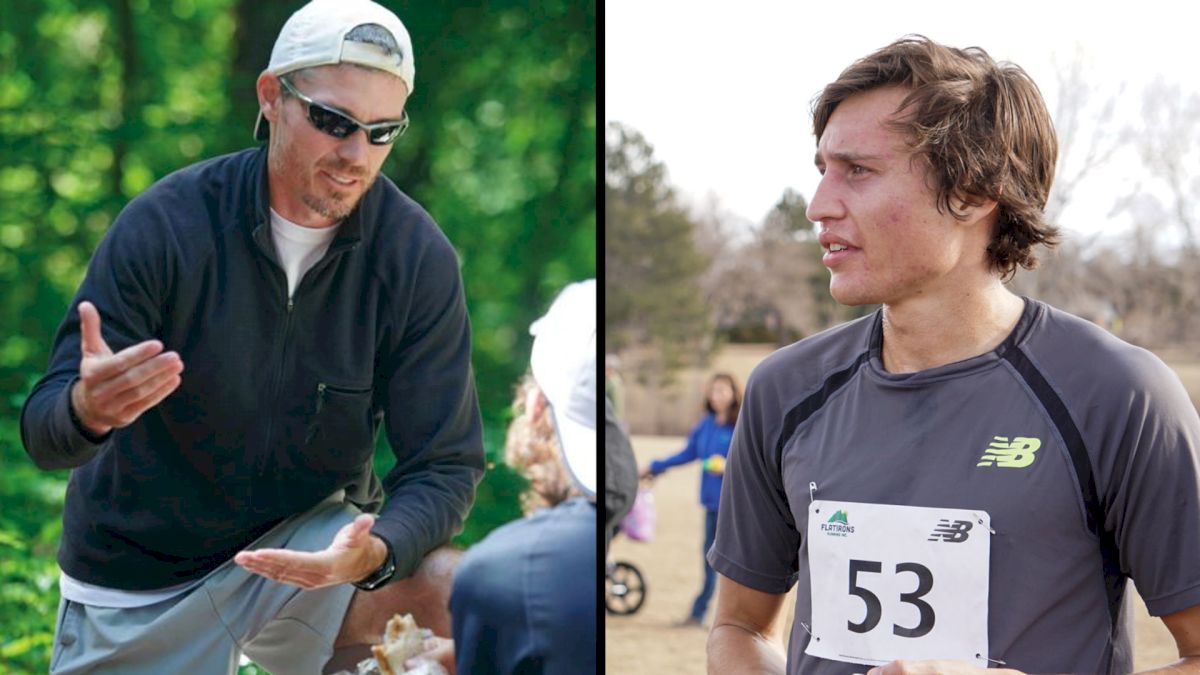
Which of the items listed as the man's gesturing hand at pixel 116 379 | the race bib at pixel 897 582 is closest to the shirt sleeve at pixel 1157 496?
the race bib at pixel 897 582

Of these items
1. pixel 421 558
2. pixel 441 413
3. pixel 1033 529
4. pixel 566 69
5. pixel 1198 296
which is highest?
pixel 566 69

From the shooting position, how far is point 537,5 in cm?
293

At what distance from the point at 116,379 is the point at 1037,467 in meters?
1.76

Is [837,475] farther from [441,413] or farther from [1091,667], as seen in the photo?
[441,413]

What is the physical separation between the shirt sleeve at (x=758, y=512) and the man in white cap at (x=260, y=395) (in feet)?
2.96

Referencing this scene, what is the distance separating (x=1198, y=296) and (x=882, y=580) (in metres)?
16.8

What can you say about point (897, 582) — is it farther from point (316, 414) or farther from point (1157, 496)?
point (316, 414)

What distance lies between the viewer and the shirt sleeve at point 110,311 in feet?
8.79

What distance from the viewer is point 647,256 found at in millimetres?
17969

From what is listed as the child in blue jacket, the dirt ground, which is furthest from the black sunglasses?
the child in blue jacket

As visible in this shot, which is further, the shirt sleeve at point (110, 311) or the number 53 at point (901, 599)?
the shirt sleeve at point (110, 311)

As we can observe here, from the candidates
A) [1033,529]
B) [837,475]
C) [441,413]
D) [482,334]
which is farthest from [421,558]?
[1033,529]

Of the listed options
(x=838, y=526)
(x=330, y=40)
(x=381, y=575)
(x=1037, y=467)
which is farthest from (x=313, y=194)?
(x=1037, y=467)

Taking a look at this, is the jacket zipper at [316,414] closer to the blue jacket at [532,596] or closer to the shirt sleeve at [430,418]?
the shirt sleeve at [430,418]
